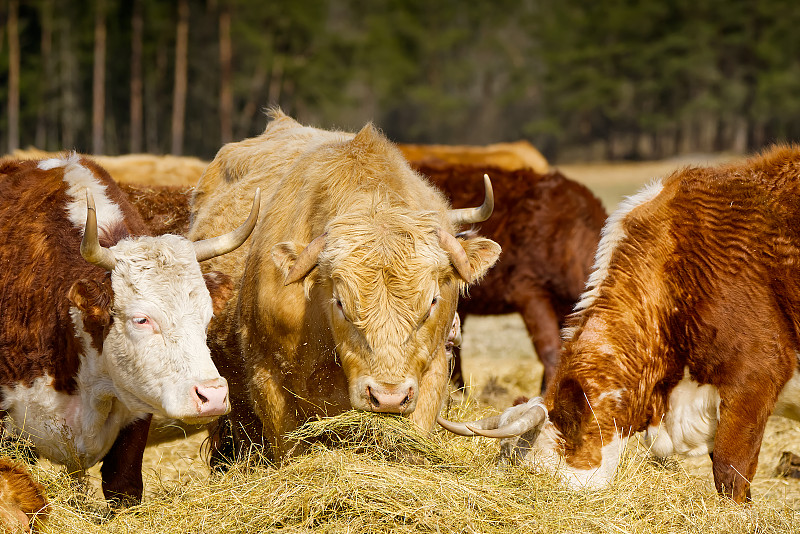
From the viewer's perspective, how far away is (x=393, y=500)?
399cm

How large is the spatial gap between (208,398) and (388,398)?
0.85 meters

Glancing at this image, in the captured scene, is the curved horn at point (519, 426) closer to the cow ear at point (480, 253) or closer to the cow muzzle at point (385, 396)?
the cow muzzle at point (385, 396)

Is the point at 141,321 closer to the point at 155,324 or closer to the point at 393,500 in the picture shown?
the point at 155,324

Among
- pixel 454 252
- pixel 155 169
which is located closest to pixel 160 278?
pixel 454 252

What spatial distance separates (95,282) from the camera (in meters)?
4.55

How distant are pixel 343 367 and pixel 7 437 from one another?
1.92 metres

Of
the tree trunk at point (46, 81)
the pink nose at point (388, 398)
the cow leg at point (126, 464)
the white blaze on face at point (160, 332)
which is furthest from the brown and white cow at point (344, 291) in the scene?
the tree trunk at point (46, 81)

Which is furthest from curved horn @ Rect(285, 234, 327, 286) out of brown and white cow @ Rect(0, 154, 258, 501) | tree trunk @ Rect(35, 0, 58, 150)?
tree trunk @ Rect(35, 0, 58, 150)

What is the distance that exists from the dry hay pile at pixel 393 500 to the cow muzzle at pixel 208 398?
16.0 inches

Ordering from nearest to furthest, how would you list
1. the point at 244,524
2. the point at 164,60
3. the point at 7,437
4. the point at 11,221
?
the point at 244,524, the point at 7,437, the point at 11,221, the point at 164,60

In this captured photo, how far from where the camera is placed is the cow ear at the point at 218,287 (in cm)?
491

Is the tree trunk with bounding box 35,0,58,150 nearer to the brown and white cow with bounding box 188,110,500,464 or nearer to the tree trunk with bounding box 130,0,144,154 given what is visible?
the tree trunk with bounding box 130,0,144,154

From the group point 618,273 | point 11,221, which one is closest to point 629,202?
point 618,273

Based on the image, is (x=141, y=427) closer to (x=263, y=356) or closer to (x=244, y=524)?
(x=263, y=356)
